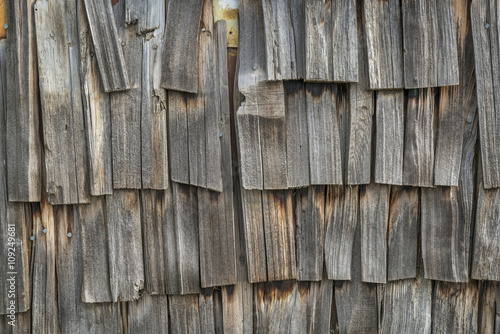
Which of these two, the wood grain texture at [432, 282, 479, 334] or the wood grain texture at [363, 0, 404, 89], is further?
the wood grain texture at [432, 282, 479, 334]

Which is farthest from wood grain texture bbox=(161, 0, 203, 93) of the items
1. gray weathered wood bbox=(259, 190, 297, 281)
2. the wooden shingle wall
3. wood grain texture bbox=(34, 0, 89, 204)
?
gray weathered wood bbox=(259, 190, 297, 281)

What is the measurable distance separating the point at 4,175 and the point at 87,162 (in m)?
0.43

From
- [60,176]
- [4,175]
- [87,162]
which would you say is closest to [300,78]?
[87,162]

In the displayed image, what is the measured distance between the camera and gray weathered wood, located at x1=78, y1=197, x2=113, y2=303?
224 cm

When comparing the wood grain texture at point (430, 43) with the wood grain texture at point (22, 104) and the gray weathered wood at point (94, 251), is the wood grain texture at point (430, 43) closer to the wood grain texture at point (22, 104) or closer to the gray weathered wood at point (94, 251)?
the gray weathered wood at point (94, 251)

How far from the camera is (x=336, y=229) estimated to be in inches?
92.4

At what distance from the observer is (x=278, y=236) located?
2.31 m

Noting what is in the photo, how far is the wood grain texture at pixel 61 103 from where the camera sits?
215cm

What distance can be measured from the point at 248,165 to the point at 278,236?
42 centimetres

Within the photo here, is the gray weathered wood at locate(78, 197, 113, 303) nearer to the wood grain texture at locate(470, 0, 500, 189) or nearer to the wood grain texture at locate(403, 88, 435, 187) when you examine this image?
the wood grain texture at locate(403, 88, 435, 187)

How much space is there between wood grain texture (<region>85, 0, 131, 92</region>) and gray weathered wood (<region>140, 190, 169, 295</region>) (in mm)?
578

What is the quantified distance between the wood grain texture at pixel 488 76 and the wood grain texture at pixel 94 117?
6.33 ft

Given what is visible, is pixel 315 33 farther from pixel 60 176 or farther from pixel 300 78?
pixel 60 176

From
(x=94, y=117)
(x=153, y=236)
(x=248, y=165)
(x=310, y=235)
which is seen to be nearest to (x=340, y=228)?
(x=310, y=235)
